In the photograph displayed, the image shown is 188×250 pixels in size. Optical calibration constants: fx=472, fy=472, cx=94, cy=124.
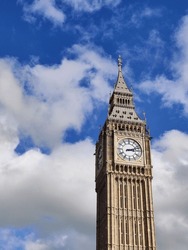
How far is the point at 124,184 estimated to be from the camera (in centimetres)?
8819

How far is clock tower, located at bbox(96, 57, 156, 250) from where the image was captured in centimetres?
8312

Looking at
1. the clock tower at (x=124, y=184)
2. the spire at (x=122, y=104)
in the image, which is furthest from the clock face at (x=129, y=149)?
the spire at (x=122, y=104)

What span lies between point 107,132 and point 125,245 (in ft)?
73.4

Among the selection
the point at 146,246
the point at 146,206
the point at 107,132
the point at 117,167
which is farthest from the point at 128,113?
the point at 146,246

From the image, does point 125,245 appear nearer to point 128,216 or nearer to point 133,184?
point 128,216

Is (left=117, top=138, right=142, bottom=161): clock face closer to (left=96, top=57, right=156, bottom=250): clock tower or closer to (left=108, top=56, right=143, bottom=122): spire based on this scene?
(left=96, top=57, right=156, bottom=250): clock tower

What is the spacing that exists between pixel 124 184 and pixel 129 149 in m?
7.10

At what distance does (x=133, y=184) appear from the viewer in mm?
88562

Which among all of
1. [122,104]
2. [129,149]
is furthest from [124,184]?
[122,104]

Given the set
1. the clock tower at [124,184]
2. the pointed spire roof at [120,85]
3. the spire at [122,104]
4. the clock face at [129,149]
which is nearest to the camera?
the clock tower at [124,184]

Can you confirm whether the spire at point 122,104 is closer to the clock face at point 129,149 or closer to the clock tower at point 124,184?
the clock tower at point 124,184

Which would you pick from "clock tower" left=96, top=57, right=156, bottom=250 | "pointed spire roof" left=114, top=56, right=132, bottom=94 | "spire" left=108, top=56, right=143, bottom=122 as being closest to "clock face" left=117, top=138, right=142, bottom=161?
"clock tower" left=96, top=57, right=156, bottom=250

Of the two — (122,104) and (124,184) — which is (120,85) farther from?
(124,184)

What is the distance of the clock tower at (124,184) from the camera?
273 ft
